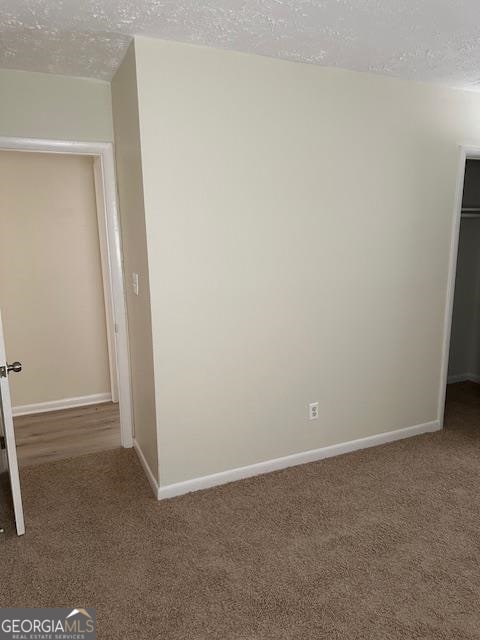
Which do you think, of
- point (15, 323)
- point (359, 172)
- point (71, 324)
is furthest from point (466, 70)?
point (15, 323)

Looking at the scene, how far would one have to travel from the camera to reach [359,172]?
283 cm

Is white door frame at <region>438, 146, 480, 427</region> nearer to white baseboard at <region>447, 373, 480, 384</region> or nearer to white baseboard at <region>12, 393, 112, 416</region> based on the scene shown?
white baseboard at <region>447, 373, 480, 384</region>

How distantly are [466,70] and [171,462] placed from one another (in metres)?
2.84

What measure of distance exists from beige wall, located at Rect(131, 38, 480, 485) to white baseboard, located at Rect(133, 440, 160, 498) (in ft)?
0.36

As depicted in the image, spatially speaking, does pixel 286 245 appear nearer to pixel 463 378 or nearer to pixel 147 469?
pixel 147 469

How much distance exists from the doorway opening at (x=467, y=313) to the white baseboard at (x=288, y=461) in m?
0.68

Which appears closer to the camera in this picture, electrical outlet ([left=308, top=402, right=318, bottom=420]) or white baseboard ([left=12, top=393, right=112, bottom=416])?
electrical outlet ([left=308, top=402, right=318, bottom=420])

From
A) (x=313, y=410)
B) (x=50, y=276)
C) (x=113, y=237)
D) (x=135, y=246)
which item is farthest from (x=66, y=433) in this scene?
(x=313, y=410)

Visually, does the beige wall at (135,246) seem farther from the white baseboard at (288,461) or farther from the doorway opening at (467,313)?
the doorway opening at (467,313)

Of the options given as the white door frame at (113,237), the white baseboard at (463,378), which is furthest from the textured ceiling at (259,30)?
the white baseboard at (463,378)

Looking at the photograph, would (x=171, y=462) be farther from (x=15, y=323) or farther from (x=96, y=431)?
(x=15, y=323)

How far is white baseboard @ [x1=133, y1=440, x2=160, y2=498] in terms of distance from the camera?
2.69 meters

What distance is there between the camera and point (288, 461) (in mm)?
2979

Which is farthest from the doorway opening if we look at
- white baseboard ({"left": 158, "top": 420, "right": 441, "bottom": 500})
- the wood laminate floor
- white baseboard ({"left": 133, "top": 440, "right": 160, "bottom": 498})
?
the wood laminate floor
